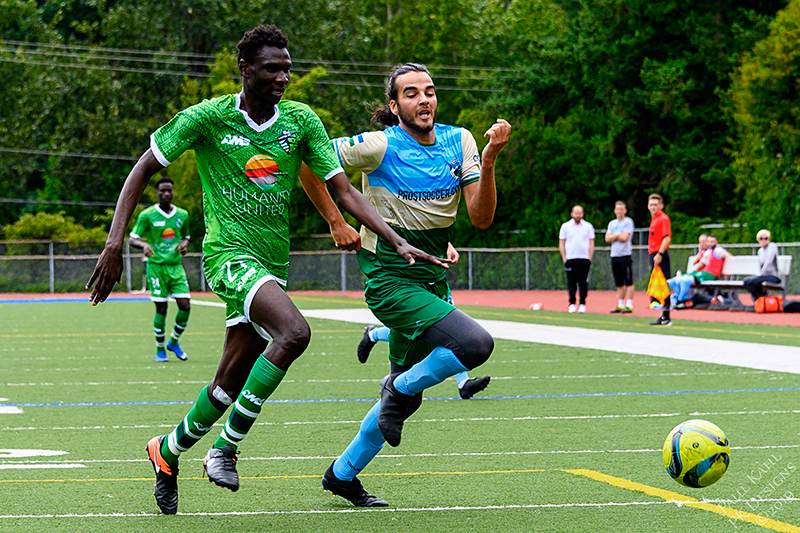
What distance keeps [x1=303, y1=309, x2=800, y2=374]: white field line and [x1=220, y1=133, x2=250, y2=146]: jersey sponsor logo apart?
748 centimetres

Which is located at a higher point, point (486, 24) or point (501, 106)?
point (486, 24)

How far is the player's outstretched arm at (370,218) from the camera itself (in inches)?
202

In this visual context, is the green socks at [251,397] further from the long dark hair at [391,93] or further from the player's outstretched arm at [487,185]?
the long dark hair at [391,93]

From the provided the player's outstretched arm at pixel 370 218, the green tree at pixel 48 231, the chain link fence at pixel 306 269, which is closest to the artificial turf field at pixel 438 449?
the player's outstretched arm at pixel 370 218

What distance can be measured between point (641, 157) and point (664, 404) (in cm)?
3166

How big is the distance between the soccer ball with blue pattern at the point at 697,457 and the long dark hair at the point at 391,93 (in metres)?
2.26

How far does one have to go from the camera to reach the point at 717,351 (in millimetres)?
13031

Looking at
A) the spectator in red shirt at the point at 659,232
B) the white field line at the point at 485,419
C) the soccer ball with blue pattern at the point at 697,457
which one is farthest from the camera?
the spectator in red shirt at the point at 659,232

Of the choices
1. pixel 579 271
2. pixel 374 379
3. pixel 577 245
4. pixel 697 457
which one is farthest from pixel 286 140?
pixel 579 271

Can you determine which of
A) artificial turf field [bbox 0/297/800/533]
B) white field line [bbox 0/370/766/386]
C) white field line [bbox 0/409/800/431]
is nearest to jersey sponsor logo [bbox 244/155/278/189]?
artificial turf field [bbox 0/297/800/533]

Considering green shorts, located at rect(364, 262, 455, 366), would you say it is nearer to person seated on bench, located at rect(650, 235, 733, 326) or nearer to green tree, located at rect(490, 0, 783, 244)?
person seated on bench, located at rect(650, 235, 733, 326)

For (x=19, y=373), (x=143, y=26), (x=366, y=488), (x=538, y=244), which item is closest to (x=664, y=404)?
(x=366, y=488)

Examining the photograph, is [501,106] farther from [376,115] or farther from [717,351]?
[376,115]

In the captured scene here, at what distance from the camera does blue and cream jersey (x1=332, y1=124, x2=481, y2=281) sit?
18.3ft
